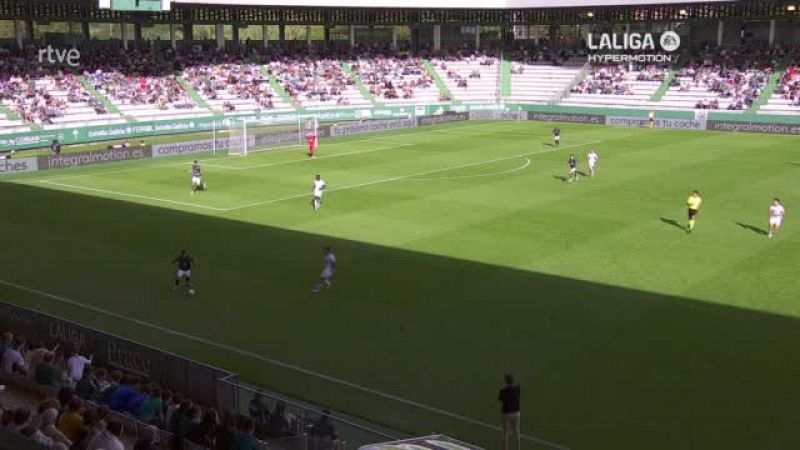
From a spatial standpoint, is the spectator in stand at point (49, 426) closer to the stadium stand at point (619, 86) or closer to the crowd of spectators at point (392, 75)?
the crowd of spectators at point (392, 75)

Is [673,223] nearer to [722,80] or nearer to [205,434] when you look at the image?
[205,434]

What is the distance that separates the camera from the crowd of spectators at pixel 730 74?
Answer: 242 ft

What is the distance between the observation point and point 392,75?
86.8 m

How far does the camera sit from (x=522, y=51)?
303 ft

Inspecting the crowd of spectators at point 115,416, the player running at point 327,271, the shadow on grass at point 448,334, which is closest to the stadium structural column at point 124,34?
the shadow on grass at point 448,334

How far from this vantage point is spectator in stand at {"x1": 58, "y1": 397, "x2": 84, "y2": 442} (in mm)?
12211

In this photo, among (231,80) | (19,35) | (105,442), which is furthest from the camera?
(231,80)

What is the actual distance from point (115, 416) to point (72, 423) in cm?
131

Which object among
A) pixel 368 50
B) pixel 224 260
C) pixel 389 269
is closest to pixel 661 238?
pixel 389 269

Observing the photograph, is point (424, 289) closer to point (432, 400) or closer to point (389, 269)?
point (389, 269)

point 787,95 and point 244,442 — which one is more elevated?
point 787,95

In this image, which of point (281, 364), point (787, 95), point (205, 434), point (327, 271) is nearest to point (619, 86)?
point (787, 95)

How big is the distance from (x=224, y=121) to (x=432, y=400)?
55.0 meters

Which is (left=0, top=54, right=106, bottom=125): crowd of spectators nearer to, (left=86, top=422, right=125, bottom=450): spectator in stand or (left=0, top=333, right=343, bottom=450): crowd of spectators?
(left=0, top=333, right=343, bottom=450): crowd of spectators
